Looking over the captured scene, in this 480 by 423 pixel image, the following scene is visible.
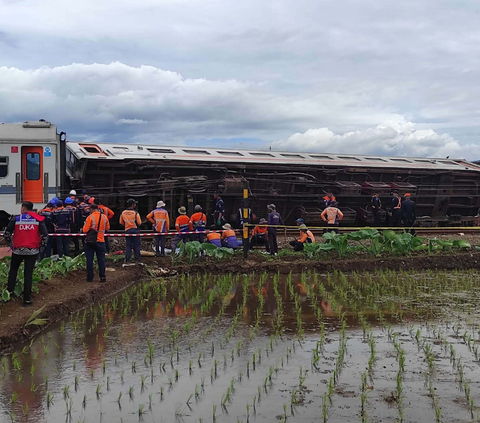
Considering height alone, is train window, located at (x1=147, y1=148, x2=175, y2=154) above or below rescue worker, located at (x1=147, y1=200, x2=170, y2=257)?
above

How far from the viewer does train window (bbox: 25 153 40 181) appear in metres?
17.9

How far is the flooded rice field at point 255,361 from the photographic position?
16.8 feet

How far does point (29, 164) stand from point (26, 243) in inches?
380

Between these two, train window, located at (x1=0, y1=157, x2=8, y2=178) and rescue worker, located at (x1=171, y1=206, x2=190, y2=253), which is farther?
train window, located at (x1=0, y1=157, x2=8, y2=178)

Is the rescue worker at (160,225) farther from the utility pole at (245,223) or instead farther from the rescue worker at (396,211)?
the rescue worker at (396,211)

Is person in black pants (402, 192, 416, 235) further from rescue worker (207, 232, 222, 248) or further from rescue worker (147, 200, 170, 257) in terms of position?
rescue worker (147, 200, 170, 257)

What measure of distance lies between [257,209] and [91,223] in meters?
10.4

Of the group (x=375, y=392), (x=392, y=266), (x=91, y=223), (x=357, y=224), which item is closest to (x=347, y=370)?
(x=375, y=392)

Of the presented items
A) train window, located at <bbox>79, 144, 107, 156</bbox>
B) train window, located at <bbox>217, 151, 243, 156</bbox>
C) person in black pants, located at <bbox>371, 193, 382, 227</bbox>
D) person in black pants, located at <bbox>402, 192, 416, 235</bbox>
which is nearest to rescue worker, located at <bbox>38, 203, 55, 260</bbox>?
train window, located at <bbox>79, 144, 107, 156</bbox>

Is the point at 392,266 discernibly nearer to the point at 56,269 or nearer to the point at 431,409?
the point at 56,269

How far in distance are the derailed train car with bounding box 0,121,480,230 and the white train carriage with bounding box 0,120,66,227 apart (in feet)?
0.10

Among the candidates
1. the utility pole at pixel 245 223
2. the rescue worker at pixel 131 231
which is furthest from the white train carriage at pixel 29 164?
the utility pole at pixel 245 223

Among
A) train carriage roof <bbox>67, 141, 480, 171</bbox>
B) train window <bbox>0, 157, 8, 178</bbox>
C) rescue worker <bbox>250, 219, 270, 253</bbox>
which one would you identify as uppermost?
train carriage roof <bbox>67, 141, 480, 171</bbox>

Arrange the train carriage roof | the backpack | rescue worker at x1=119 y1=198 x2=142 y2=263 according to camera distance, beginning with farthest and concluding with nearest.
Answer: the train carriage roof, rescue worker at x1=119 y1=198 x2=142 y2=263, the backpack
